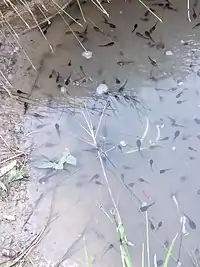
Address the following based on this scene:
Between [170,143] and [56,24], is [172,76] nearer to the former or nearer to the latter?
[170,143]

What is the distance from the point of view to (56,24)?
2562mm

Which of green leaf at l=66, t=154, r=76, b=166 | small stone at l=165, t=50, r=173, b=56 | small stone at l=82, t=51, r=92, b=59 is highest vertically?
small stone at l=82, t=51, r=92, b=59

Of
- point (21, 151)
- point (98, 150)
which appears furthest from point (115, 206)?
point (21, 151)

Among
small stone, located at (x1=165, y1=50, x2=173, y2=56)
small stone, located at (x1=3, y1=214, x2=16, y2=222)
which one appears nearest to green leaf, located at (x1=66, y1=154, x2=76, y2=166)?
small stone, located at (x1=3, y1=214, x2=16, y2=222)

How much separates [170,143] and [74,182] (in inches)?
14.9

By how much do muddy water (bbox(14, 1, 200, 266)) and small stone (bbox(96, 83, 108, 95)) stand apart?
0.02 m

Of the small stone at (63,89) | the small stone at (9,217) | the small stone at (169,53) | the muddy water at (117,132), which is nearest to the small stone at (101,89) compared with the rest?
the muddy water at (117,132)

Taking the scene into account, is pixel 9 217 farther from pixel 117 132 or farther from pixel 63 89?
pixel 63 89

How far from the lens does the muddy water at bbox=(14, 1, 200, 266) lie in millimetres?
1890

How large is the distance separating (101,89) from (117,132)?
0.25 metres

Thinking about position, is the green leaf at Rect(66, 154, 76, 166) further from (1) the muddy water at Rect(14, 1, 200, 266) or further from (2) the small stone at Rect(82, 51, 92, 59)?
(2) the small stone at Rect(82, 51, 92, 59)

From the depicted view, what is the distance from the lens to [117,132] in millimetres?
2154

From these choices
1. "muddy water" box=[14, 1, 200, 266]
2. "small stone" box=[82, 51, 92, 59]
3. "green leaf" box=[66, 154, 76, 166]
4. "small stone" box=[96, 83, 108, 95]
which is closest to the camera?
"muddy water" box=[14, 1, 200, 266]

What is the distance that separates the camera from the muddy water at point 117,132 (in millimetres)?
1890
